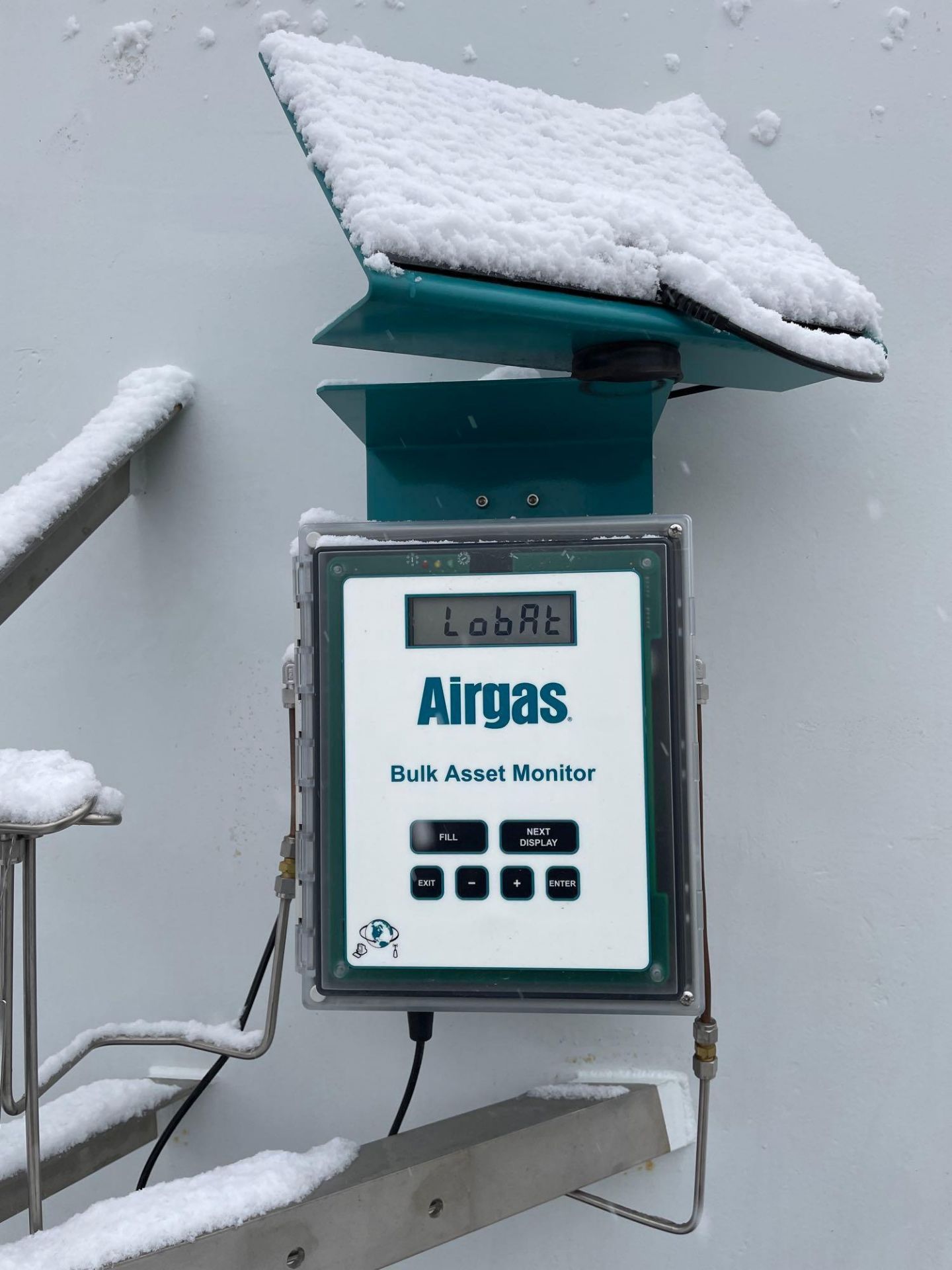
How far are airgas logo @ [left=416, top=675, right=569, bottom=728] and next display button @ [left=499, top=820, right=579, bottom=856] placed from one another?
70 mm

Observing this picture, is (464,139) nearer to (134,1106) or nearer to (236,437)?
(236,437)

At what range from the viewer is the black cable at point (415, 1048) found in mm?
821

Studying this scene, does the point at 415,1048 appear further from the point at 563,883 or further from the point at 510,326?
the point at 510,326

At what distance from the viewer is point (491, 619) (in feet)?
2.31

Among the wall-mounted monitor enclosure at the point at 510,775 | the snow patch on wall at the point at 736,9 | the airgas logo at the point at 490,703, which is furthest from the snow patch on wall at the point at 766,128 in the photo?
the airgas logo at the point at 490,703

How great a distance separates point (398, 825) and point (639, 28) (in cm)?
75

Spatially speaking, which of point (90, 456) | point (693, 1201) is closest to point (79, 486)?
point (90, 456)

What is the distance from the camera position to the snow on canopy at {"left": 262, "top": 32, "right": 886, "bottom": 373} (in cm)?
A: 62

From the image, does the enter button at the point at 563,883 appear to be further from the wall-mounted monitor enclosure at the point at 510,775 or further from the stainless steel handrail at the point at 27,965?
the stainless steel handrail at the point at 27,965

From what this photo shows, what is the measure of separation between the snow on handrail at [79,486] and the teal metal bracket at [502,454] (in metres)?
0.21

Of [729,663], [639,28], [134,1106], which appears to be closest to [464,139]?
[639,28]

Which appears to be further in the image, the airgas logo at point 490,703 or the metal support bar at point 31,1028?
the airgas logo at point 490,703

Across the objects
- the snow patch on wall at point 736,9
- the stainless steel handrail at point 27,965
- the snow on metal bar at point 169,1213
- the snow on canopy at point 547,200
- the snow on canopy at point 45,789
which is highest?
the snow patch on wall at point 736,9

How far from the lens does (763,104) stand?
910 millimetres
